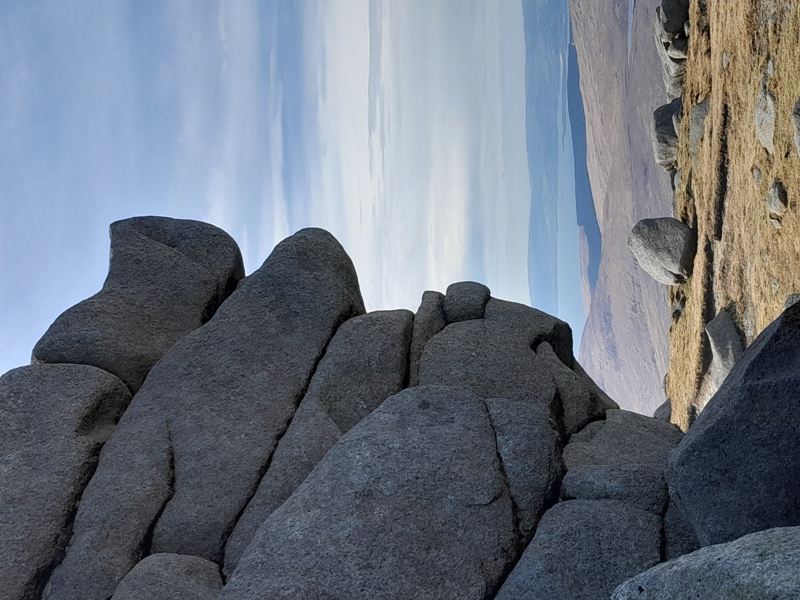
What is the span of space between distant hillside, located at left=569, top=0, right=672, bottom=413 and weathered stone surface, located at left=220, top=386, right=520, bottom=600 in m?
52.8

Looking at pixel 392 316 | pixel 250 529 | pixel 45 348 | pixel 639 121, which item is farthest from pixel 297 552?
pixel 639 121

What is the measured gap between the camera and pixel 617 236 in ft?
284

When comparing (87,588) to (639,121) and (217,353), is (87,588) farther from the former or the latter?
(639,121)

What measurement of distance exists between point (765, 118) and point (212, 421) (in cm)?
1013

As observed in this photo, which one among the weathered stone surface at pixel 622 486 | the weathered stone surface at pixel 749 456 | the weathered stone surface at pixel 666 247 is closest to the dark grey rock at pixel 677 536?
the weathered stone surface at pixel 622 486

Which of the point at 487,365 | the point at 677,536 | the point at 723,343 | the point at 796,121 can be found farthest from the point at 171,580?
the point at 723,343

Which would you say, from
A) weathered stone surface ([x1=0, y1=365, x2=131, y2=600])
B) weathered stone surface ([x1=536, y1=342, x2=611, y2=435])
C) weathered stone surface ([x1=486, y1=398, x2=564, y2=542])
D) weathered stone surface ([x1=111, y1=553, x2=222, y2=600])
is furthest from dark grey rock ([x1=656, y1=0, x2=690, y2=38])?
weathered stone surface ([x1=111, y1=553, x2=222, y2=600])

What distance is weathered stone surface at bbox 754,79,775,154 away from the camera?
1216 cm

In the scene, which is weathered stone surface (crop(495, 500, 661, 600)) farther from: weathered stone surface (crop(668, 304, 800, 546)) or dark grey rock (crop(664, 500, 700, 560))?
weathered stone surface (crop(668, 304, 800, 546))

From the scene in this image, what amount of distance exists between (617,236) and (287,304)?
81.1 metres

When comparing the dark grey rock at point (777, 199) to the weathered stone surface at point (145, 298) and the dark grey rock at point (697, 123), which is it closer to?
the dark grey rock at point (697, 123)

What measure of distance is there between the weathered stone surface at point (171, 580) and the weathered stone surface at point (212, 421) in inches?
13.8

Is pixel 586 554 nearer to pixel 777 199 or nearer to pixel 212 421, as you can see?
pixel 212 421

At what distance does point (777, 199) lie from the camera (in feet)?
39.7
